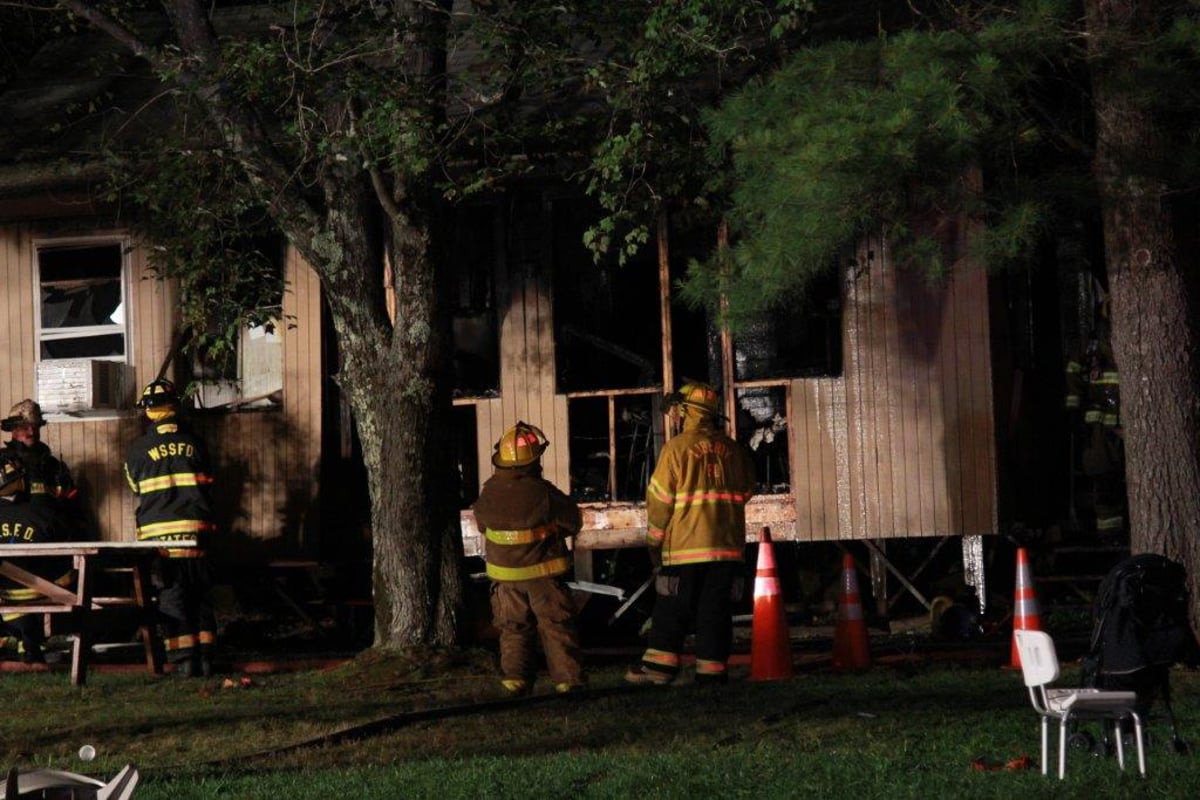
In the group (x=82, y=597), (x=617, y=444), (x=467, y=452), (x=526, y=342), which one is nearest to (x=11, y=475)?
(x=82, y=597)

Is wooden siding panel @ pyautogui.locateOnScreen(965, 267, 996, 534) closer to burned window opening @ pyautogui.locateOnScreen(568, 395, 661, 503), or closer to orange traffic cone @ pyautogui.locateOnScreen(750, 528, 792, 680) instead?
burned window opening @ pyautogui.locateOnScreen(568, 395, 661, 503)

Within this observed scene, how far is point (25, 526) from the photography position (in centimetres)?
1383

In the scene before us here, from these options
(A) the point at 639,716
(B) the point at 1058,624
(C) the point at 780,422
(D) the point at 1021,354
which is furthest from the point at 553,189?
(A) the point at 639,716

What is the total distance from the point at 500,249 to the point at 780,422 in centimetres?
284

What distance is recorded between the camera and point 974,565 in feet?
48.5

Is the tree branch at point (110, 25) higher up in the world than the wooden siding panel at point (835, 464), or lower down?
higher up

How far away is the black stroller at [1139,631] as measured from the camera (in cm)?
795

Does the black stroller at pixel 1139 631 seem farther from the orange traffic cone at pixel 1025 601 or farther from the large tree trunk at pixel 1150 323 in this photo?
the orange traffic cone at pixel 1025 601

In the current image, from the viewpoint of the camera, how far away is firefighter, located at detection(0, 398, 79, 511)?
13.9 meters

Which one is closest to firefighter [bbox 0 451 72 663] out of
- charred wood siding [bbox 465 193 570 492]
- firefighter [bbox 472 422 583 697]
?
charred wood siding [bbox 465 193 570 492]

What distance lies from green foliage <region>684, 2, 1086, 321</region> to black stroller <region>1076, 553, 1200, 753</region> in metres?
3.01

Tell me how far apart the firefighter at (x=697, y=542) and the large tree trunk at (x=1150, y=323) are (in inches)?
95.7

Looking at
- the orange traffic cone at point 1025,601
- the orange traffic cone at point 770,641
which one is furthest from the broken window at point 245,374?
the orange traffic cone at point 1025,601

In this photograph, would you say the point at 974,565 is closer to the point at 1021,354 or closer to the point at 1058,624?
the point at 1058,624
